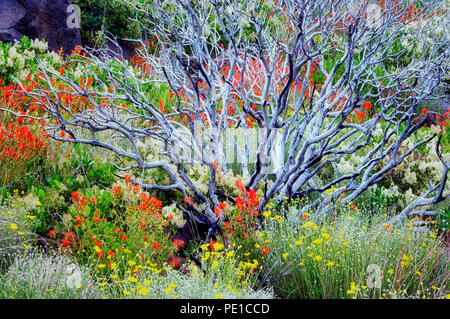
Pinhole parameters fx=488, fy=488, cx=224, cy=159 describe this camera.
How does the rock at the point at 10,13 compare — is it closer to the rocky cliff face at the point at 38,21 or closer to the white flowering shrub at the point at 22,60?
the rocky cliff face at the point at 38,21

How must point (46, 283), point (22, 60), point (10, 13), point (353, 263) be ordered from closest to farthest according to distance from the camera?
1. point (46, 283)
2. point (353, 263)
3. point (22, 60)
4. point (10, 13)

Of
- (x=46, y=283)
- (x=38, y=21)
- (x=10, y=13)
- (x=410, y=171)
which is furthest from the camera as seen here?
(x=38, y=21)

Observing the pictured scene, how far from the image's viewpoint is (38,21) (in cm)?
917

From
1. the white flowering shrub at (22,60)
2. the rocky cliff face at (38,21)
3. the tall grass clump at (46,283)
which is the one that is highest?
the rocky cliff face at (38,21)

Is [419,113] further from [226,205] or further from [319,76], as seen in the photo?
[226,205]

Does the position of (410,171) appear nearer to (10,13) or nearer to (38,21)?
(38,21)

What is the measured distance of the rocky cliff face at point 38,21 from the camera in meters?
8.98

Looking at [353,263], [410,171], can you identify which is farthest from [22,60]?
[353,263]

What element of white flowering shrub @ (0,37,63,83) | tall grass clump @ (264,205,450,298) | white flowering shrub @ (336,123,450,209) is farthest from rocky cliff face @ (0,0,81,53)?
tall grass clump @ (264,205,450,298)

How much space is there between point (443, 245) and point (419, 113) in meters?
4.99

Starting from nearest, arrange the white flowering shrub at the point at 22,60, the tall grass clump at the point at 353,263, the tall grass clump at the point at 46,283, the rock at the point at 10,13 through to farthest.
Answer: the tall grass clump at the point at 46,283
the tall grass clump at the point at 353,263
the white flowering shrub at the point at 22,60
the rock at the point at 10,13

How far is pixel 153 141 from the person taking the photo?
5.55 meters

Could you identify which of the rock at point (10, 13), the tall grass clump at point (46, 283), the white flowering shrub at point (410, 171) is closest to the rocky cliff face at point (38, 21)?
the rock at point (10, 13)
